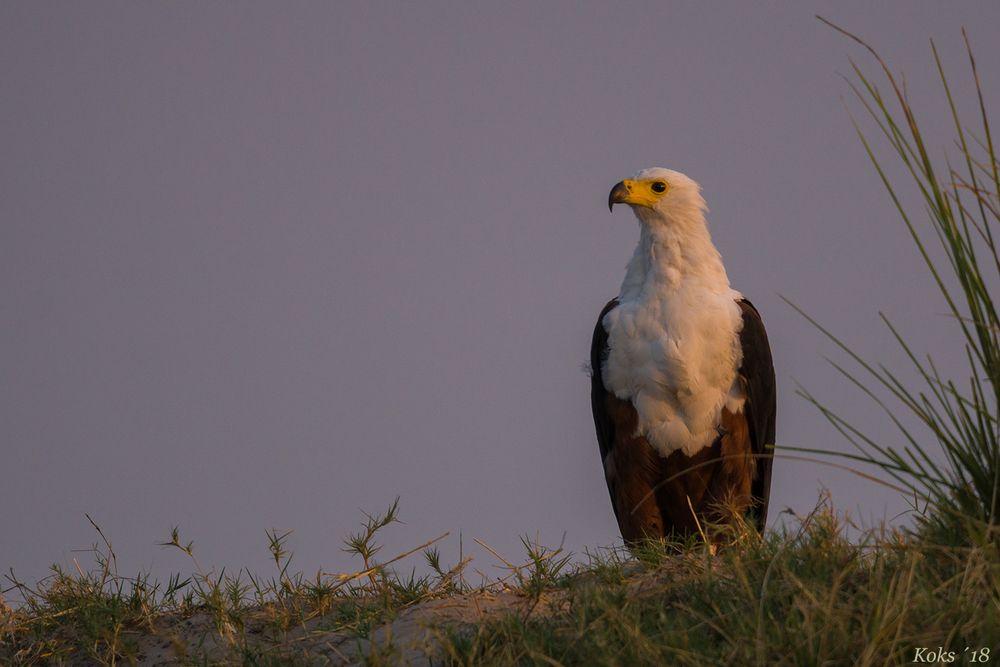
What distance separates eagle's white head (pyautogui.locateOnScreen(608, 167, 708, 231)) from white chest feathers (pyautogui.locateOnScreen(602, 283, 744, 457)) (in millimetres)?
422

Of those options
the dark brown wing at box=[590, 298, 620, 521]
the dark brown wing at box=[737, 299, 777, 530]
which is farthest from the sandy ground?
the dark brown wing at box=[737, 299, 777, 530]

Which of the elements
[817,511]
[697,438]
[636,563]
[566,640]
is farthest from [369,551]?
[697,438]

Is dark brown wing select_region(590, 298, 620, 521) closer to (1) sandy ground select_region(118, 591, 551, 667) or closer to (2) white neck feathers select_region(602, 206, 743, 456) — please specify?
(2) white neck feathers select_region(602, 206, 743, 456)

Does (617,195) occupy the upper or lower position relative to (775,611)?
upper

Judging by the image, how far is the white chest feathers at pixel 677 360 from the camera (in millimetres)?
5887

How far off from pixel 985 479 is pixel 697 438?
111 inches

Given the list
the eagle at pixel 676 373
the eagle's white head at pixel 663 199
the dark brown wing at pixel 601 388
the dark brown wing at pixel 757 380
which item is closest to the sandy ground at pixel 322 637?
the eagle at pixel 676 373

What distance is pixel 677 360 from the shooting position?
5871 mm

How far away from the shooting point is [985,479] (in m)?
3.29

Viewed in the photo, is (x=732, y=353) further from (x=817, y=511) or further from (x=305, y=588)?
(x=305, y=588)

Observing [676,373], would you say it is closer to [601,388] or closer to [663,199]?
[601,388]

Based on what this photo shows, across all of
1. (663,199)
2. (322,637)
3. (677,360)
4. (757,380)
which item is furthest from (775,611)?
(663,199)

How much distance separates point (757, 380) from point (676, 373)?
0.49 m

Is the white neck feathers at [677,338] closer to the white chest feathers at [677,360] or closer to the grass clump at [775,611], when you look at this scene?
the white chest feathers at [677,360]
